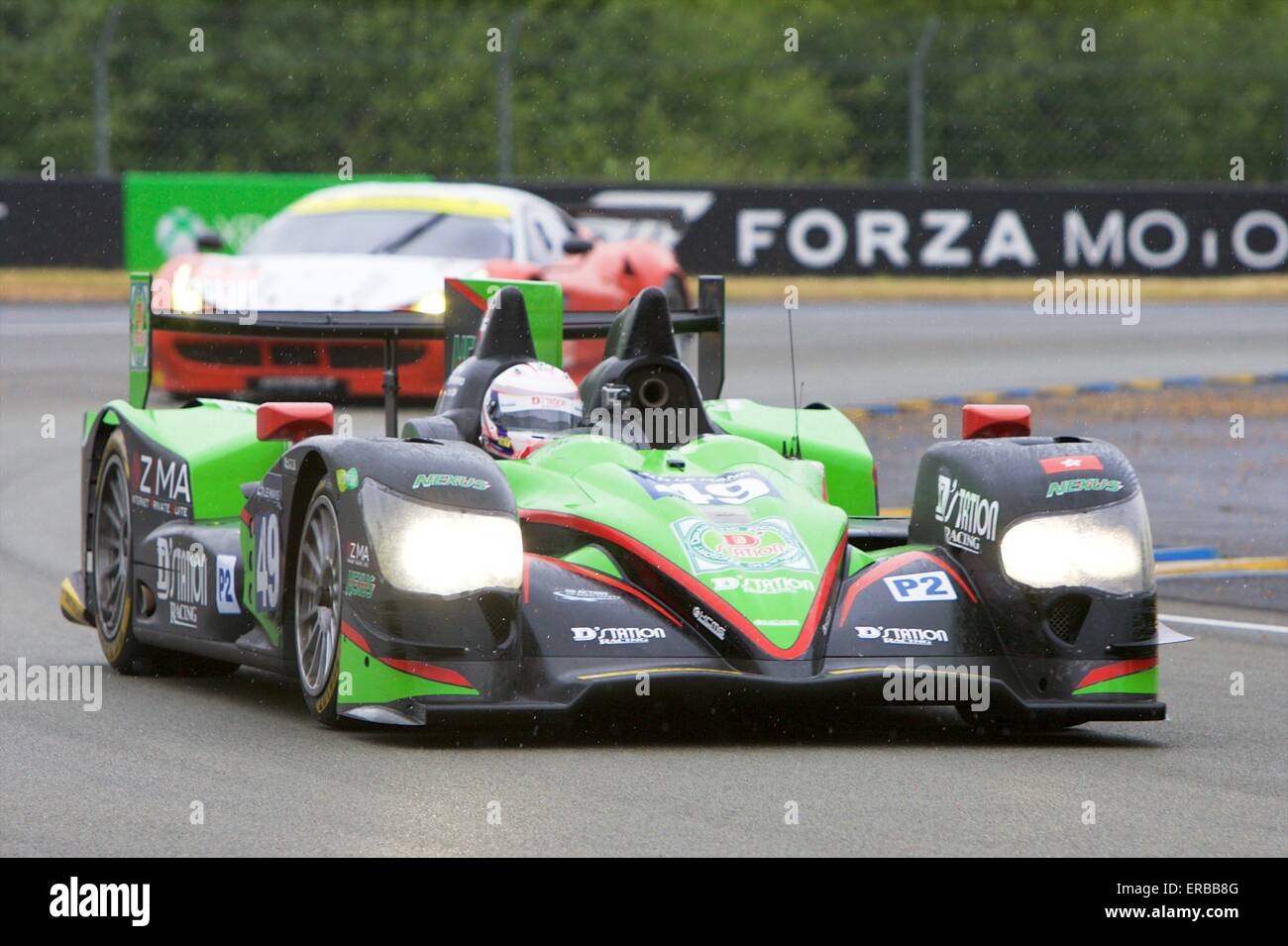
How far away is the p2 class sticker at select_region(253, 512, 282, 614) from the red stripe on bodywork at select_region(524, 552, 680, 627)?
2.87 ft

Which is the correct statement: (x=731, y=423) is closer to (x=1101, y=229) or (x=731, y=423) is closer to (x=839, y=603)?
(x=839, y=603)

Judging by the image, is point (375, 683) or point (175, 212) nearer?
point (375, 683)

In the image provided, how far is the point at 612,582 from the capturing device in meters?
6.98

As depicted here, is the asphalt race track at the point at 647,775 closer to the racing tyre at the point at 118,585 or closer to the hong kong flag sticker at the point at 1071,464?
the racing tyre at the point at 118,585

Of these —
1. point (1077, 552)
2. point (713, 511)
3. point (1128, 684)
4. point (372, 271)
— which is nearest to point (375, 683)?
point (713, 511)

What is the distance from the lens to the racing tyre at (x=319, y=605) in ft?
23.1

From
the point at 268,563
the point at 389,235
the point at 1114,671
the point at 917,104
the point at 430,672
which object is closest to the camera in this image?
the point at 430,672

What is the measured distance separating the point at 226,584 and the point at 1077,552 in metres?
2.68

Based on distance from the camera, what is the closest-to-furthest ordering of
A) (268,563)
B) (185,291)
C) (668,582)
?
(668,582) < (268,563) < (185,291)

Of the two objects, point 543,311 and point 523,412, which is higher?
point 543,311

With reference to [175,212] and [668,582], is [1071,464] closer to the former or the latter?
[668,582]

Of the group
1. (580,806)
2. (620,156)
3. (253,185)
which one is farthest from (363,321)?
(620,156)

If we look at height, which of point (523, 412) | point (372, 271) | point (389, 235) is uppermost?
point (389, 235)

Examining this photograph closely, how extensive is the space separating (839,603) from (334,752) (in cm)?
147
